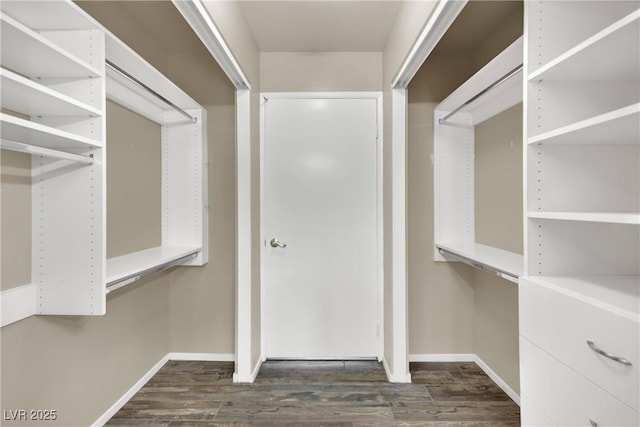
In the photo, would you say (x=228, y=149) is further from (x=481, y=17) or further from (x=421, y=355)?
(x=421, y=355)

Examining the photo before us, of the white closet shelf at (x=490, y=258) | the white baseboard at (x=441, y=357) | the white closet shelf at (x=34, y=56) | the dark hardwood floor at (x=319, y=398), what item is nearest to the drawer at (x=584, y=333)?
the white closet shelf at (x=490, y=258)

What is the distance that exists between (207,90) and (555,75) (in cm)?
239

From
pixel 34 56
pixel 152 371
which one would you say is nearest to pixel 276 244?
pixel 152 371

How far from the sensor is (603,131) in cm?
94

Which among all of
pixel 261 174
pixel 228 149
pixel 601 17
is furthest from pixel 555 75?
pixel 228 149

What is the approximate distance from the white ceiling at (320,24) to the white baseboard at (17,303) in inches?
76.7

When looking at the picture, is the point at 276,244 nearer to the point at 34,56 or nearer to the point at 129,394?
the point at 129,394

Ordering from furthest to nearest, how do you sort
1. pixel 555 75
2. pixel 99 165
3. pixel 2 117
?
pixel 99 165 < pixel 555 75 < pixel 2 117

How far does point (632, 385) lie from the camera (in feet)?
2.44

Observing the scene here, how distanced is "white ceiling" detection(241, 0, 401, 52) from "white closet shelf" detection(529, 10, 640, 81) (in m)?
1.32

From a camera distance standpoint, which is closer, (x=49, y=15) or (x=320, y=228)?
(x=49, y=15)

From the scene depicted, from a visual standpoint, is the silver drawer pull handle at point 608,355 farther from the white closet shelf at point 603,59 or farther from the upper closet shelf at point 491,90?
the upper closet shelf at point 491,90

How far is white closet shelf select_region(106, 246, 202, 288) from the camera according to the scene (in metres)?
1.50

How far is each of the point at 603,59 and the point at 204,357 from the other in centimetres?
300
